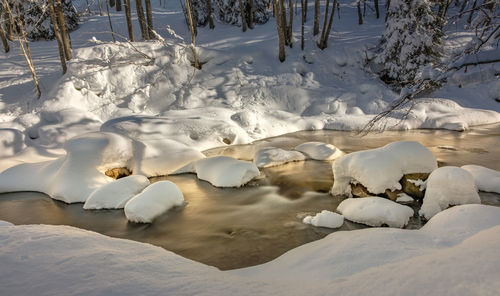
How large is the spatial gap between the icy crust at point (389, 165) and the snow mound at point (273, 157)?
2603 mm

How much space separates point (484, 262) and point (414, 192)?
377cm

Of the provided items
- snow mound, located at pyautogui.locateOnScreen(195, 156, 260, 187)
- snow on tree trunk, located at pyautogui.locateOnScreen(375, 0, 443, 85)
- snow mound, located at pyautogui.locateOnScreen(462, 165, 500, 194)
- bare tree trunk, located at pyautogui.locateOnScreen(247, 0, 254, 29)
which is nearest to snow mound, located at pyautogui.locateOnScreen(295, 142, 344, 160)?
snow mound, located at pyautogui.locateOnScreen(195, 156, 260, 187)

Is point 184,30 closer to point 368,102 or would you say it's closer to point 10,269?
point 368,102

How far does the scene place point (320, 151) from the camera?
8.04 metres

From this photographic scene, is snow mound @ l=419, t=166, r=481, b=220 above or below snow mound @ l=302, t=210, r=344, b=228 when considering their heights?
above

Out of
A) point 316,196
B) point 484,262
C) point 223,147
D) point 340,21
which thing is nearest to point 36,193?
point 223,147

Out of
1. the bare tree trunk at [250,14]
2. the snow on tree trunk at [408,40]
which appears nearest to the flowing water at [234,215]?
the snow on tree trunk at [408,40]

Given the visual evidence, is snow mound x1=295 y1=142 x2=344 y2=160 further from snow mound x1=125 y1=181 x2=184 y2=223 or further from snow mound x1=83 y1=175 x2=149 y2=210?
snow mound x1=83 y1=175 x2=149 y2=210

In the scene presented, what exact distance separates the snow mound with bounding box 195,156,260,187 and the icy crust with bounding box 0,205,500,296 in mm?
3389

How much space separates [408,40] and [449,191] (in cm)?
1292

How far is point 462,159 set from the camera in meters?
7.36

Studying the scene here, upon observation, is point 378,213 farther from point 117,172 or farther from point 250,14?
point 250,14

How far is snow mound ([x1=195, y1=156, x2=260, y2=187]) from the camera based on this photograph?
6.34 meters

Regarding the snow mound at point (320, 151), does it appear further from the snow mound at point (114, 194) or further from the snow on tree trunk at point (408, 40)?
the snow on tree trunk at point (408, 40)
